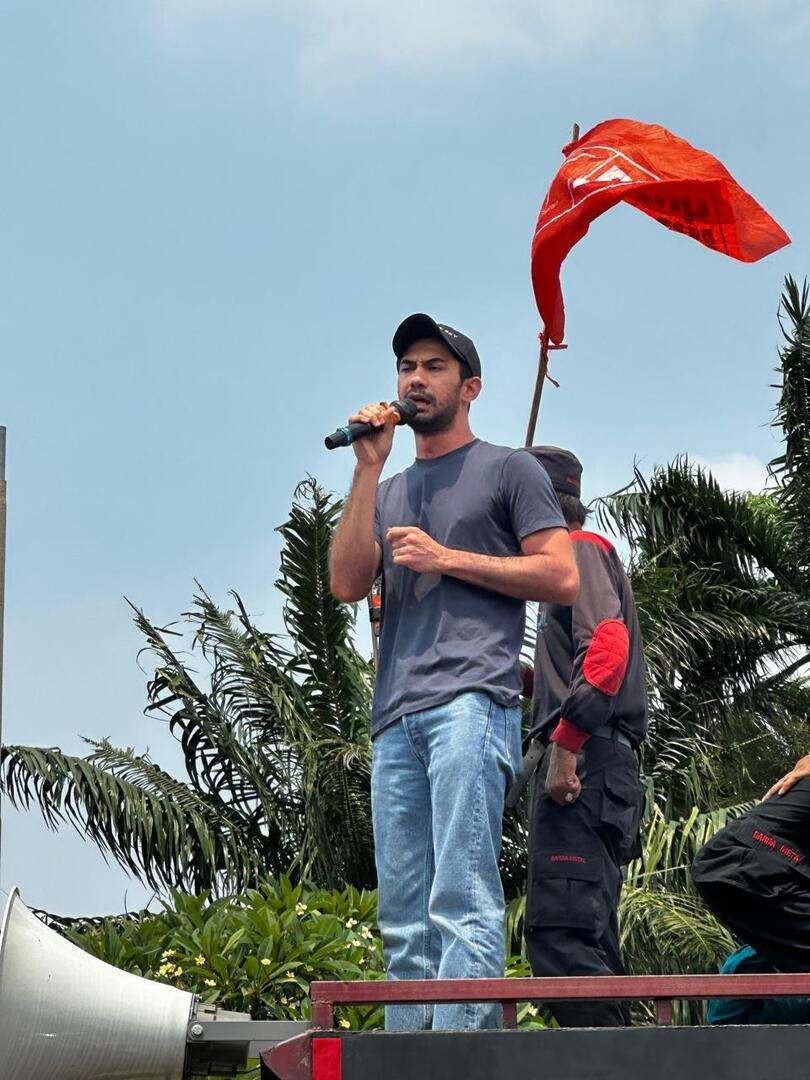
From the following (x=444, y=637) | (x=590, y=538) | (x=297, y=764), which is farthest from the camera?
(x=297, y=764)

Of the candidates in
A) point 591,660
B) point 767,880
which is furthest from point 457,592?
point 767,880

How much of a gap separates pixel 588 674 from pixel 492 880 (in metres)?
0.87

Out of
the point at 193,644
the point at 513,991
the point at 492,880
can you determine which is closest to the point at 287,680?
the point at 193,644

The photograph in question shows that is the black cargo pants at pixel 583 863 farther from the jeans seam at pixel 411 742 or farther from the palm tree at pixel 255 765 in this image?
the palm tree at pixel 255 765

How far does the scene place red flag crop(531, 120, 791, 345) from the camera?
670cm

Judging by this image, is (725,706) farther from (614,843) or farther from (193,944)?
(614,843)

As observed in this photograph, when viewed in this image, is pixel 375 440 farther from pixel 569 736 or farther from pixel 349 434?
pixel 569 736

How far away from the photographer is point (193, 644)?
10172 millimetres

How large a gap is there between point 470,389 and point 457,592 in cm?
61

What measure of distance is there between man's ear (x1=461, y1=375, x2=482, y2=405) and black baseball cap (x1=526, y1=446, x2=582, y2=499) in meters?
0.68

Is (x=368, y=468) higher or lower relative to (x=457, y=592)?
higher

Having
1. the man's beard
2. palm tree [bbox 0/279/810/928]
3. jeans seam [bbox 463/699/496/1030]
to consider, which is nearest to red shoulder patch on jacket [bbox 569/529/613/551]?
the man's beard

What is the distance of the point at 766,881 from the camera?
11.4ft

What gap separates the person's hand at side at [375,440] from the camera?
3.86 m
